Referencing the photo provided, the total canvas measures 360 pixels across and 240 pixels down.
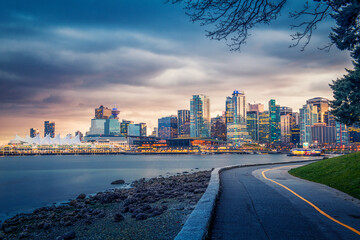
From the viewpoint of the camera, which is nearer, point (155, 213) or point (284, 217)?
point (284, 217)

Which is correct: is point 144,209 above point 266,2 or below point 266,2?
below

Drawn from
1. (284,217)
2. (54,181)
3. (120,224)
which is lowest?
(54,181)

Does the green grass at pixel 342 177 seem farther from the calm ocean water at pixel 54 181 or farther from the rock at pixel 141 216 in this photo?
the calm ocean water at pixel 54 181

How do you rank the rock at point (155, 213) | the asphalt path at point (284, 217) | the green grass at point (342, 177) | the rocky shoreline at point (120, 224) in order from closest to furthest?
1. the asphalt path at point (284, 217)
2. the rocky shoreline at point (120, 224)
3. the rock at point (155, 213)
4. the green grass at point (342, 177)

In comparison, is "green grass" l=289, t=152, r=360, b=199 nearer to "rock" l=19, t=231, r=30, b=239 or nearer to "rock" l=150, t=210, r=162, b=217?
"rock" l=150, t=210, r=162, b=217

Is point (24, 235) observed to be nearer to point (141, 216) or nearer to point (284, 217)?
point (141, 216)

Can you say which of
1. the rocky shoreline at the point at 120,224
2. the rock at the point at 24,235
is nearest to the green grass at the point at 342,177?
the rocky shoreline at the point at 120,224

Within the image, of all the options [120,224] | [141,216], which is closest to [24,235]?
[120,224]

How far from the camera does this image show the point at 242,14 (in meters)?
8.48

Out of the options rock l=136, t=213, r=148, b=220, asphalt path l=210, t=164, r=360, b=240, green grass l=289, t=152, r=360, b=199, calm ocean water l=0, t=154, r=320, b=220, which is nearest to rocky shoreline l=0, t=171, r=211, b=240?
rock l=136, t=213, r=148, b=220

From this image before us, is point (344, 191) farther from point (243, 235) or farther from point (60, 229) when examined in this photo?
point (60, 229)

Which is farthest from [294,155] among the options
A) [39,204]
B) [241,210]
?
[241,210]

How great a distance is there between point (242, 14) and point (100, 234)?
416 inches

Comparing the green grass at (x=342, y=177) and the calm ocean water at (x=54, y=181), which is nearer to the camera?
the green grass at (x=342, y=177)
